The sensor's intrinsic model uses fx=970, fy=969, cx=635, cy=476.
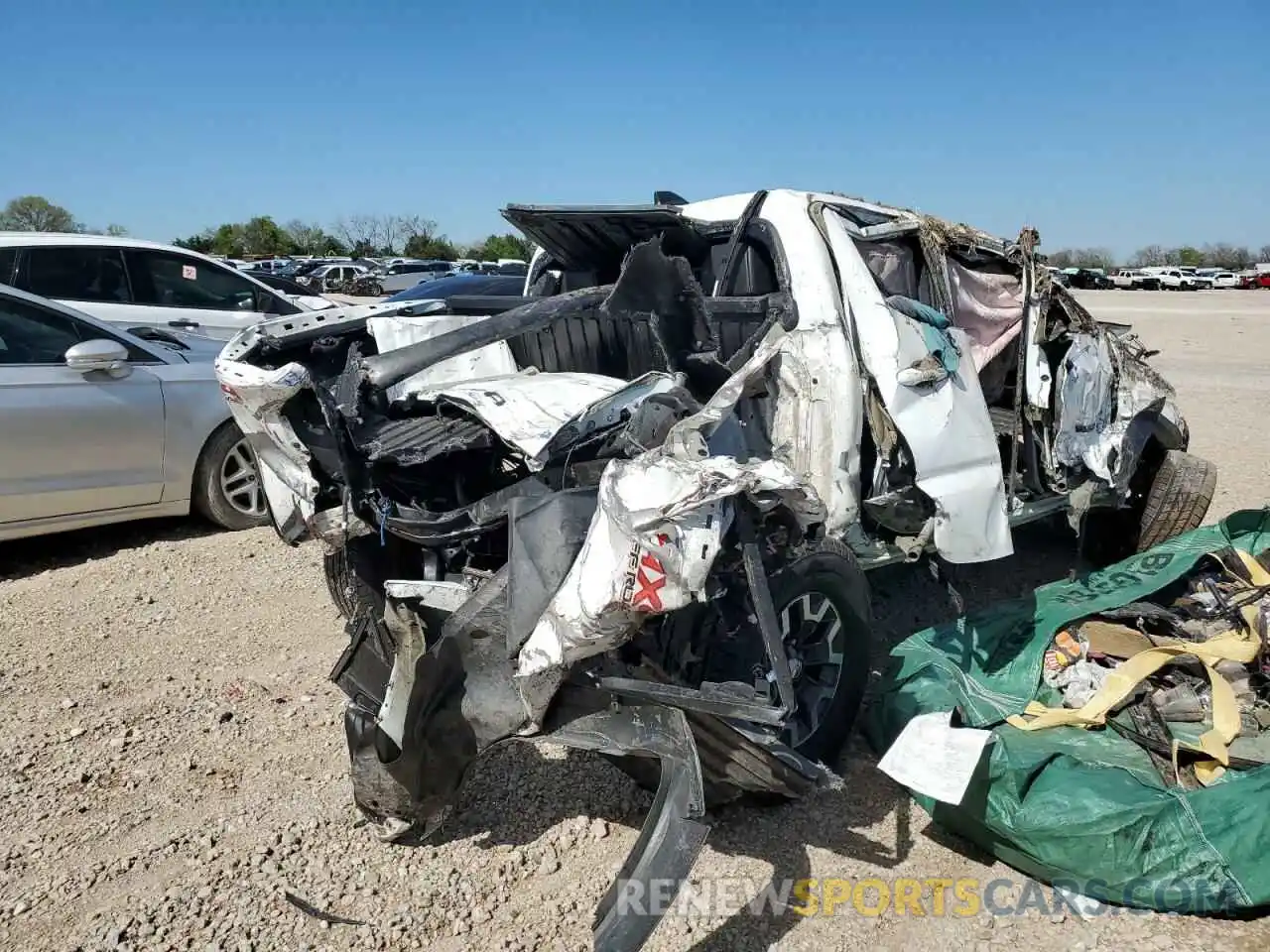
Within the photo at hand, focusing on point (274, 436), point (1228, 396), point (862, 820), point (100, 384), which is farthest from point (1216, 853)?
point (1228, 396)

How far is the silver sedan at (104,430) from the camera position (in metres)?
5.05

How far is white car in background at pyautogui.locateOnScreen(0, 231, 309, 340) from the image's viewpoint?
6973mm

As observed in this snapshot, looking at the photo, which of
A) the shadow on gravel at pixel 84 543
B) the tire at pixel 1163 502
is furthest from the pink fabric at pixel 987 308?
the shadow on gravel at pixel 84 543

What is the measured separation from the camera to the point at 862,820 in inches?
125

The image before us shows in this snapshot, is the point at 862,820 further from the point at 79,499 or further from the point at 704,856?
the point at 79,499

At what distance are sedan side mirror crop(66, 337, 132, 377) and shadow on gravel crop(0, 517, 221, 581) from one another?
1.09 meters

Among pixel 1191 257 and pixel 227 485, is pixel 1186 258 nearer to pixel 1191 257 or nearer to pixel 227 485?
pixel 1191 257

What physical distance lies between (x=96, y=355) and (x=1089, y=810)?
5.06m

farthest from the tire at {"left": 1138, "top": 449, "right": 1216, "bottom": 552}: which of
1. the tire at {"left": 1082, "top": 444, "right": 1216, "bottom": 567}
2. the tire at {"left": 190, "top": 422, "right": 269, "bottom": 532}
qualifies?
the tire at {"left": 190, "top": 422, "right": 269, "bottom": 532}

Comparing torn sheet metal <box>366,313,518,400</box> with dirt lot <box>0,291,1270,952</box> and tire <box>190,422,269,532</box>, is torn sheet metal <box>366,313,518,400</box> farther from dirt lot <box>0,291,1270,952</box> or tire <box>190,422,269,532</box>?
tire <box>190,422,269,532</box>

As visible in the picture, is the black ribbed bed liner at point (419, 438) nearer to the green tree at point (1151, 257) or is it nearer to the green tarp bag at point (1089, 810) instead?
the green tarp bag at point (1089, 810)

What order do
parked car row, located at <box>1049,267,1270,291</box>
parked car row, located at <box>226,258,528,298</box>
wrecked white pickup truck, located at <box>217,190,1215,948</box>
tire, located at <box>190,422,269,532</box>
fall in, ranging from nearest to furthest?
wrecked white pickup truck, located at <box>217,190,1215,948</box>
tire, located at <box>190,422,269,532</box>
parked car row, located at <box>226,258,528,298</box>
parked car row, located at <box>1049,267,1270,291</box>

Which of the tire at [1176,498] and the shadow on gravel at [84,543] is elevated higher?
the tire at [1176,498]

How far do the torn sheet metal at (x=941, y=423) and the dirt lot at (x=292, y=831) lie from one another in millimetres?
920
